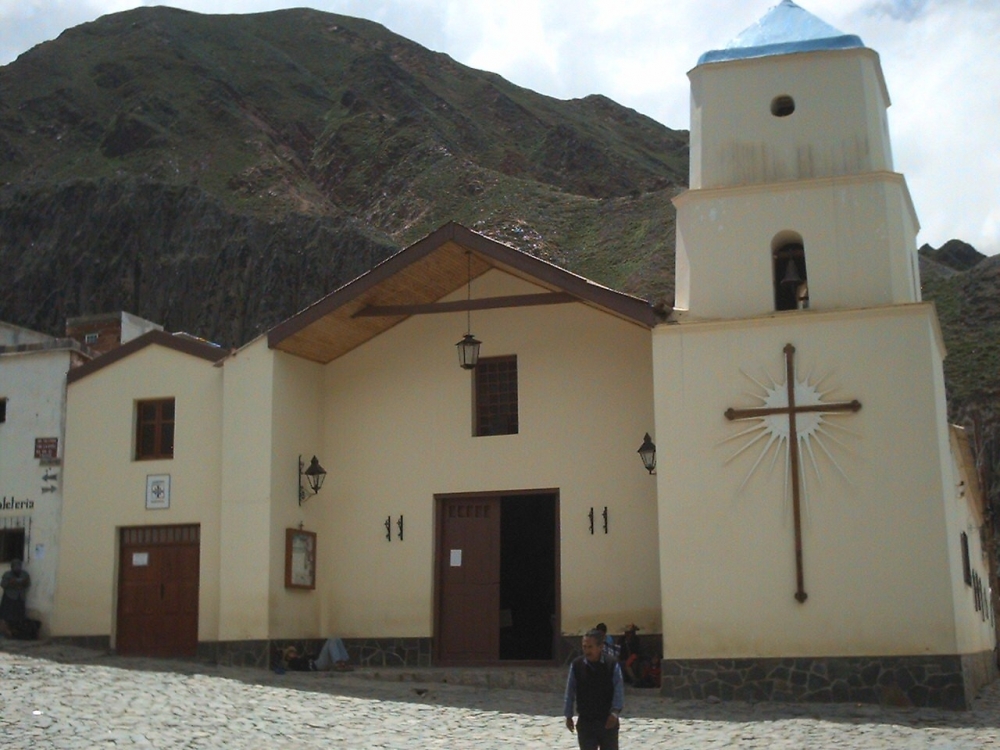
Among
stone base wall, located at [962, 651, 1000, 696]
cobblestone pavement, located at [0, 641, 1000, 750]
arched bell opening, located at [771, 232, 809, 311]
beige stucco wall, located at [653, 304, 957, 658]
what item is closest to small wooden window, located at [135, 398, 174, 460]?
cobblestone pavement, located at [0, 641, 1000, 750]

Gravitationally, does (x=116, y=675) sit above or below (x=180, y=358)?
below

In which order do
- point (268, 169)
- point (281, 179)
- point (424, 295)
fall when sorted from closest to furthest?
point (424, 295) → point (281, 179) → point (268, 169)

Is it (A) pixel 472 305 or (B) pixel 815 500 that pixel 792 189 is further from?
(A) pixel 472 305

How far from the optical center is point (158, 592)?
2047 centimetres

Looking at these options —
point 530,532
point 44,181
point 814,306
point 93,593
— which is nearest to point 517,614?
point 530,532

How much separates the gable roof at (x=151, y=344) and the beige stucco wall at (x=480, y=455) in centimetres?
192

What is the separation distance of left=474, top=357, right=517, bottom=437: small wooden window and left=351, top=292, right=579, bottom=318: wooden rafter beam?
3.77 ft

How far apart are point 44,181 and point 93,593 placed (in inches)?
1976

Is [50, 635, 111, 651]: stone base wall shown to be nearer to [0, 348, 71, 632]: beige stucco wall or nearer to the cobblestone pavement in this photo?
[0, 348, 71, 632]: beige stucco wall

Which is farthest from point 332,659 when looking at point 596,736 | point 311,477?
point 596,736

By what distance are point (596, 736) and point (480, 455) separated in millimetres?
9925

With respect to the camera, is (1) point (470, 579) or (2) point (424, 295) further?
(2) point (424, 295)

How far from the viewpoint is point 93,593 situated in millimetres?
20531

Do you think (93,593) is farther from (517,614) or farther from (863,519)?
(863,519)
